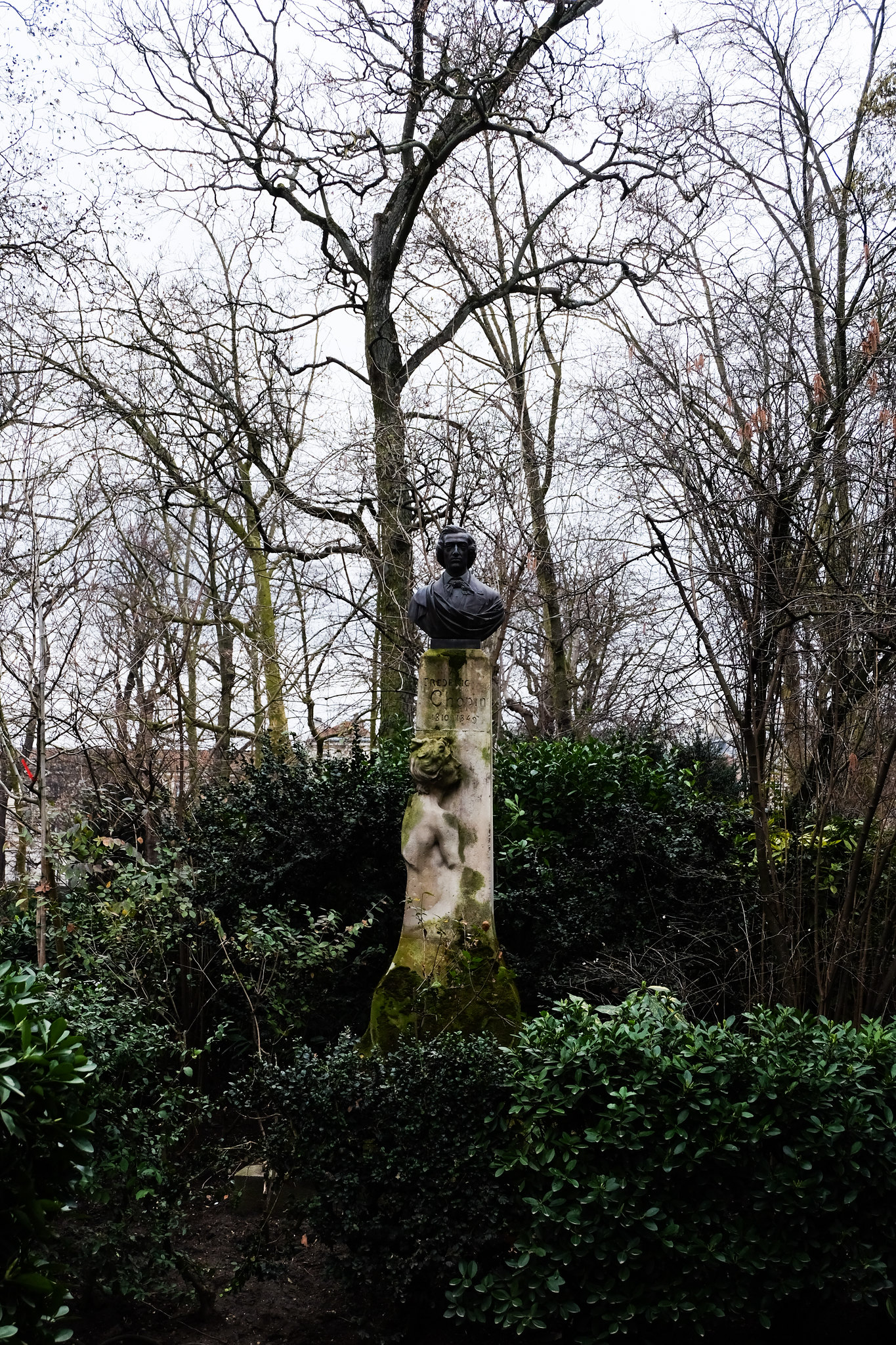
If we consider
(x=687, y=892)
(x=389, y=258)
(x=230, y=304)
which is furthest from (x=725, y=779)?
(x=230, y=304)

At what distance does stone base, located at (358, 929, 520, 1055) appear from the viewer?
5.72 m

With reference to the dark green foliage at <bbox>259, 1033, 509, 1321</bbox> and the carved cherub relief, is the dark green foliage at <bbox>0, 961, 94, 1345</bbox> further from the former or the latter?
the carved cherub relief

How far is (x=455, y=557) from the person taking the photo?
629 cm

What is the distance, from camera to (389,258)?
1341 centimetres

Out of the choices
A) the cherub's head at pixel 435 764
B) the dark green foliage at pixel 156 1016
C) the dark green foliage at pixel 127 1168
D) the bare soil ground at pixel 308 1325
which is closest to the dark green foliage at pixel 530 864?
the dark green foliage at pixel 156 1016

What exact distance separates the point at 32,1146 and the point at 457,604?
3652mm

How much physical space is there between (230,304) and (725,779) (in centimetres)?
847

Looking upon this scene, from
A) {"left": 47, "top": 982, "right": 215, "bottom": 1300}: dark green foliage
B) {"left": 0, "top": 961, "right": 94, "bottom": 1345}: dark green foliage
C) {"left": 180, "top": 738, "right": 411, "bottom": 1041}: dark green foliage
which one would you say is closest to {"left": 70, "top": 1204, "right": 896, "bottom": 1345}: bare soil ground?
{"left": 47, "top": 982, "right": 215, "bottom": 1300}: dark green foliage

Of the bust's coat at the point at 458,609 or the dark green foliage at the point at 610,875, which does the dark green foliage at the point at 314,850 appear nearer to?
the dark green foliage at the point at 610,875

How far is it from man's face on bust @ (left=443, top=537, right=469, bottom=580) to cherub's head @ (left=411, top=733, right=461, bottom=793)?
960 millimetres

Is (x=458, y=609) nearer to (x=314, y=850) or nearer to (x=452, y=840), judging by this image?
(x=452, y=840)

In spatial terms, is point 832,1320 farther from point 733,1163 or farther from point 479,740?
point 479,740

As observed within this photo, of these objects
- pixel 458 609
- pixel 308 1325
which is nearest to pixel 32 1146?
pixel 308 1325

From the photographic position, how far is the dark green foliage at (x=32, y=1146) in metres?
3.19
